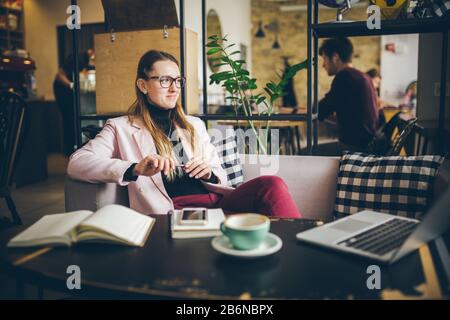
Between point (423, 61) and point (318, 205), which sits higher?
point (423, 61)

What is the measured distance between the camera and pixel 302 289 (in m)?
0.92

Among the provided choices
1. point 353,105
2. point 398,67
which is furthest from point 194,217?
point 398,67

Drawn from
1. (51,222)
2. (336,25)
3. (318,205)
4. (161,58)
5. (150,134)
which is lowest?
(318,205)

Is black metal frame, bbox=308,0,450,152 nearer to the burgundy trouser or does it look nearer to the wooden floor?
the burgundy trouser

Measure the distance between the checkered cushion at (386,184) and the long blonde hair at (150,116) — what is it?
0.70 meters

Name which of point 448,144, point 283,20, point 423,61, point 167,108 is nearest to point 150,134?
point 167,108

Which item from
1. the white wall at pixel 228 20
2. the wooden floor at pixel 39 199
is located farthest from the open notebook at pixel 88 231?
the white wall at pixel 228 20

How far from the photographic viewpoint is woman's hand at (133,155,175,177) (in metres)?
1.65

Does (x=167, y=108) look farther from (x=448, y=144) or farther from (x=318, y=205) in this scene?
(x=448, y=144)

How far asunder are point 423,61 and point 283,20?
22.4 ft

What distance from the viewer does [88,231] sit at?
1.17 m

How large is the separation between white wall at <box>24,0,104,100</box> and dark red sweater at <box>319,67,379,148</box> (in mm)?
5094

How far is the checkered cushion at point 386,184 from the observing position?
1.85 metres

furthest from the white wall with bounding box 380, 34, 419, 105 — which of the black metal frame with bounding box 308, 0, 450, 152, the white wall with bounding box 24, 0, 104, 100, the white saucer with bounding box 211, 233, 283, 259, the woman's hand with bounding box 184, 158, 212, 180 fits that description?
the white saucer with bounding box 211, 233, 283, 259
